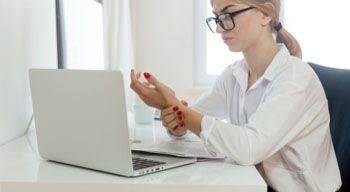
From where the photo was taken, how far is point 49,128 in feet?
3.11

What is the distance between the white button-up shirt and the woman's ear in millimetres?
95

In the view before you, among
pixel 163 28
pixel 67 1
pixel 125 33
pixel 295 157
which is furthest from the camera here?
pixel 163 28

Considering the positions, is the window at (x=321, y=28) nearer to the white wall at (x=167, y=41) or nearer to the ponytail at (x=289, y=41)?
the white wall at (x=167, y=41)

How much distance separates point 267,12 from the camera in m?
1.17

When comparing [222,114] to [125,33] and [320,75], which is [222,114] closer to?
[320,75]

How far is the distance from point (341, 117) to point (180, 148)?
484 millimetres

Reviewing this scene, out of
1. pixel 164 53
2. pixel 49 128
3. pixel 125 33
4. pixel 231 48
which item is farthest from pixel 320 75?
pixel 164 53

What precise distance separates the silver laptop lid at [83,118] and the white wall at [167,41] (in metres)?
2.03

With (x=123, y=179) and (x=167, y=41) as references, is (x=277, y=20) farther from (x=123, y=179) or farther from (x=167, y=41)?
(x=167, y=41)

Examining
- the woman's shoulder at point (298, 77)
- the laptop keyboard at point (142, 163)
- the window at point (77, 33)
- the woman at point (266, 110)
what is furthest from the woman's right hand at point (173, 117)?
the window at point (77, 33)

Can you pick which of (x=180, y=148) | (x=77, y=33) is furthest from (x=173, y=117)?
(x=77, y=33)

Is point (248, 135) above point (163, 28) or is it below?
below

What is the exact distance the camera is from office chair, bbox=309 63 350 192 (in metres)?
1.20

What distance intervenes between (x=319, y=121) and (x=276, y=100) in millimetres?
218
